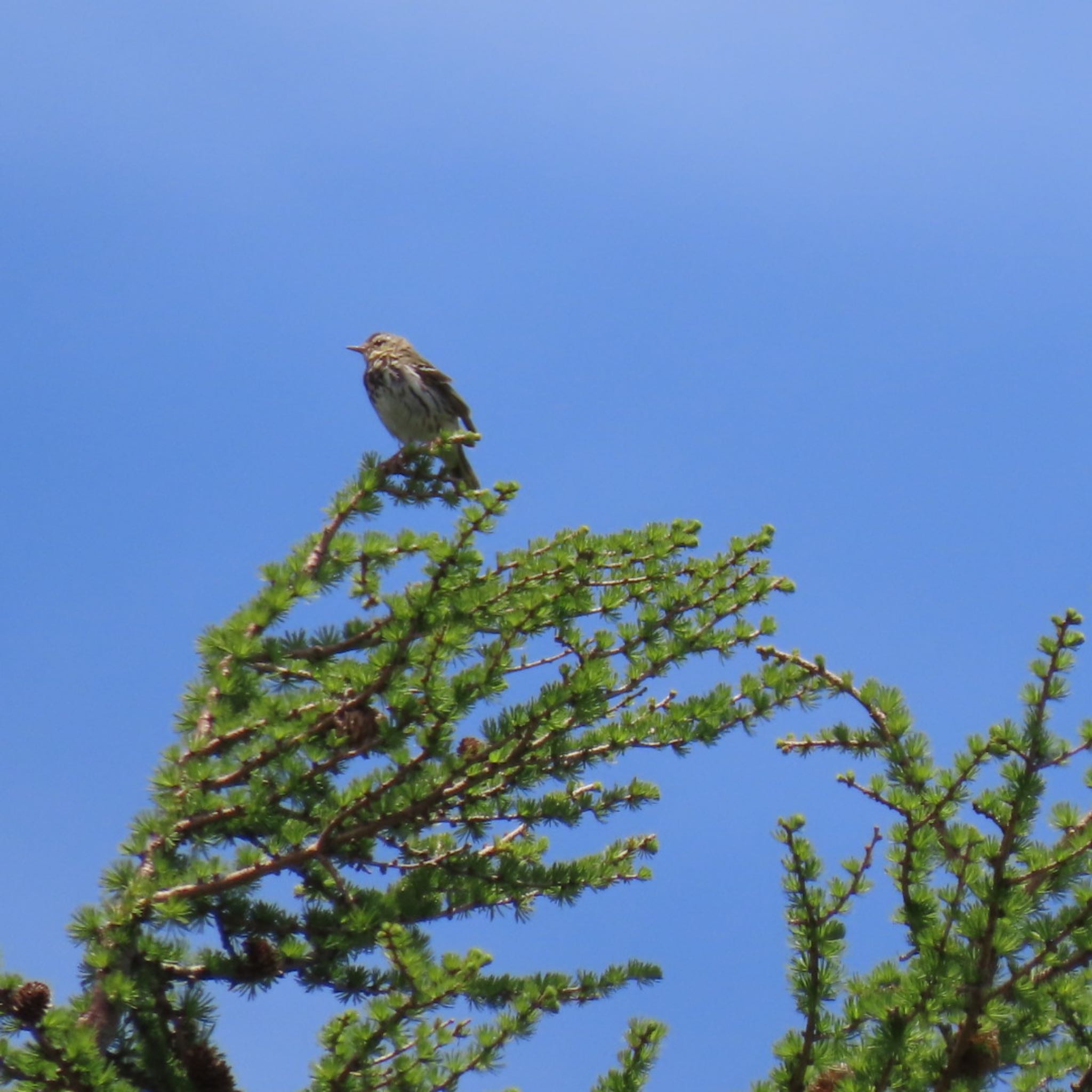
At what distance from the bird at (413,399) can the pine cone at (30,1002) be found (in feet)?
17.8

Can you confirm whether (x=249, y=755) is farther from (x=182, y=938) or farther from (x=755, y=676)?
(x=755, y=676)

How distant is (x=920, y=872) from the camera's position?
146 inches

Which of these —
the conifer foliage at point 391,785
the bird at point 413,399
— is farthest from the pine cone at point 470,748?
the bird at point 413,399

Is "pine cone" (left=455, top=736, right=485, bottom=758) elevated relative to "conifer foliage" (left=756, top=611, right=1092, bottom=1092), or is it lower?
elevated

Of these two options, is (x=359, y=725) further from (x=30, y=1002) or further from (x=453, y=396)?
(x=453, y=396)

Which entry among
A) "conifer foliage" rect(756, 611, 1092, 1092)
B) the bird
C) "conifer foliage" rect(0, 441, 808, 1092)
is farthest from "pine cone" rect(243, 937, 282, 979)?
the bird

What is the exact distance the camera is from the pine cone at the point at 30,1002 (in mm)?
4109

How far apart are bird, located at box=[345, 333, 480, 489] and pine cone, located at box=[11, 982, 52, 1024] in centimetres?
543

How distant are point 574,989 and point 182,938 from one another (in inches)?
57.5

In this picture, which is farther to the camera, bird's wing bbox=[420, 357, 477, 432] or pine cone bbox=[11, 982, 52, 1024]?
bird's wing bbox=[420, 357, 477, 432]

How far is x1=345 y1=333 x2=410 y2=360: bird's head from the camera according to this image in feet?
32.2

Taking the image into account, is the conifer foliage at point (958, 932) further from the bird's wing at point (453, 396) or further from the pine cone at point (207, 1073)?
the bird's wing at point (453, 396)

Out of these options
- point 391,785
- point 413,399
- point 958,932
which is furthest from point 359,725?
point 413,399

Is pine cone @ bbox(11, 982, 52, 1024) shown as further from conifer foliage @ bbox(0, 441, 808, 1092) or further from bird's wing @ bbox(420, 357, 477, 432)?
bird's wing @ bbox(420, 357, 477, 432)
